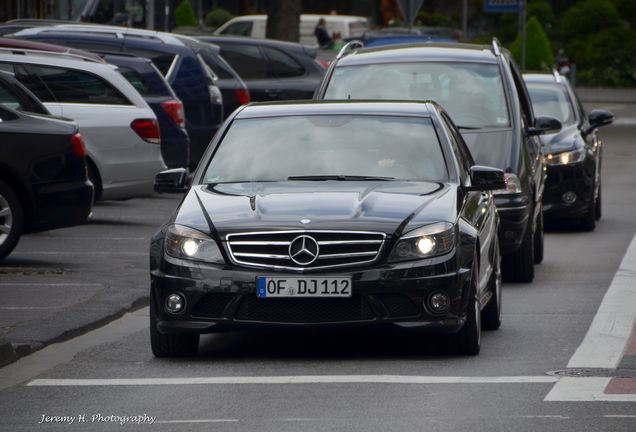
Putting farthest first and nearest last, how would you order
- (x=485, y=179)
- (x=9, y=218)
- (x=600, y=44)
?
1. (x=600, y=44)
2. (x=9, y=218)
3. (x=485, y=179)

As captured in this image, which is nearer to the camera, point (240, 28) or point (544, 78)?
point (544, 78)

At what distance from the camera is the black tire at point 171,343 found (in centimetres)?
1008

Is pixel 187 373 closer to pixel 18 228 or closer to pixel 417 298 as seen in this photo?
pixel 417 298

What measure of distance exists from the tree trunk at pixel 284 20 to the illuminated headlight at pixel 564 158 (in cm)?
2199

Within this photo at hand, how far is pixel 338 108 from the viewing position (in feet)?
37.5

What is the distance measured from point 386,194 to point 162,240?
1266 millimetres

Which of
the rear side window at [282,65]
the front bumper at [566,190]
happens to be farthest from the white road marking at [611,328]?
the rear side window at [282,65]

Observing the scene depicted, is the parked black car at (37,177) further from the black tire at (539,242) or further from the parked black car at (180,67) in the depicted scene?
the parked black car at (180,67)

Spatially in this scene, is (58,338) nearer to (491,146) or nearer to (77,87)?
(491,146)

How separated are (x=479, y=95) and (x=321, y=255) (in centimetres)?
577

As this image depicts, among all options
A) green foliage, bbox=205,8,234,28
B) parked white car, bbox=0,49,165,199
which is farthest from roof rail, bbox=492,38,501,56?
green foliage, bbox=205,8,234,28

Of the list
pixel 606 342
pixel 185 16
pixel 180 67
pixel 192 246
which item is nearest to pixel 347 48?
pixel 606 342

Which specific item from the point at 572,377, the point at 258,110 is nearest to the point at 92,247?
the point at 258,110

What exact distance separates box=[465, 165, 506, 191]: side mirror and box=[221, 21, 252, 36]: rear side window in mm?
39270
